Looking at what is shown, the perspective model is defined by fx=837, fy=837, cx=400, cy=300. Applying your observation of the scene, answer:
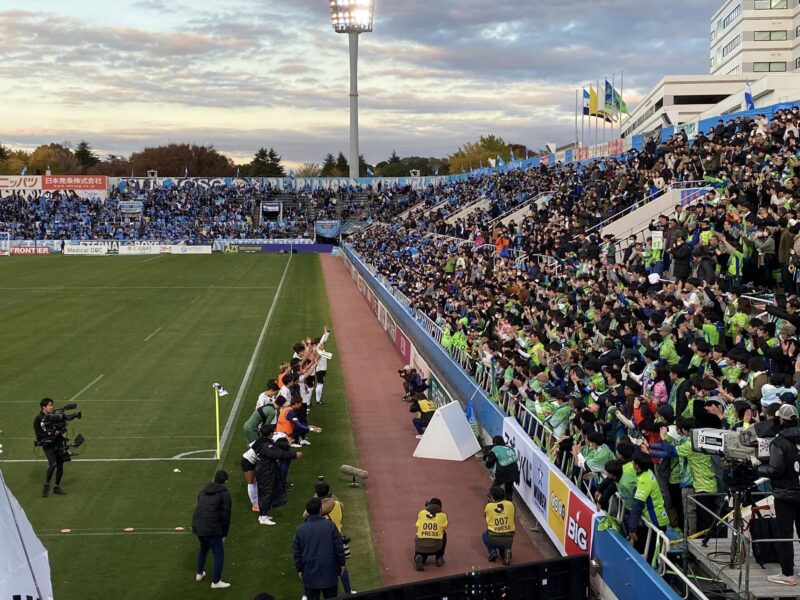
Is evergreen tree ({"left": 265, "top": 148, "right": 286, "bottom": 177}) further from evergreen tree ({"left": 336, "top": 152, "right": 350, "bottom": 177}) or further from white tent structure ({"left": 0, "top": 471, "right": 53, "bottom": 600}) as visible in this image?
white tent structure ({"left": 0, "top": 471, "right": 53, "bottom": 600})

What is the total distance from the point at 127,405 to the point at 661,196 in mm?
18434

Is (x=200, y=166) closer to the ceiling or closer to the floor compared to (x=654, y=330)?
closer to the ceiling

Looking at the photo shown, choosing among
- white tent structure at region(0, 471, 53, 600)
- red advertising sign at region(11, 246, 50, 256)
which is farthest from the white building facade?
white tent structure at region(0, 471, 53, 600)

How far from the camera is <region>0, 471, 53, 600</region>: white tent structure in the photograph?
539 cm

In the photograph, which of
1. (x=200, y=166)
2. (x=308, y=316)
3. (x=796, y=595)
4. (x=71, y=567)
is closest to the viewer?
(x=796, y=595)

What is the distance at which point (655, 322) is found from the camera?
601 inches

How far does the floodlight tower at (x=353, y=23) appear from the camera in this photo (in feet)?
305

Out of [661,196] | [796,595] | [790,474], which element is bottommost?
[796,595]

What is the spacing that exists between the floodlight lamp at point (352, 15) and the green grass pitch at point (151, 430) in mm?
58771

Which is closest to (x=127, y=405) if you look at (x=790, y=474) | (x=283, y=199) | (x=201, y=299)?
(x=790, y=474)

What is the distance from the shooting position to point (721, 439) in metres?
8.46

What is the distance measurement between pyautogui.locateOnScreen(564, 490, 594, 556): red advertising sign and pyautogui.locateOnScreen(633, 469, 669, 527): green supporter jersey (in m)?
1.03

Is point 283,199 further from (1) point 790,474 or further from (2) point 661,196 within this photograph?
(1) point 790,474

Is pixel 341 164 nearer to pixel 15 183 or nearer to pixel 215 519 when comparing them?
pixel 15 183
